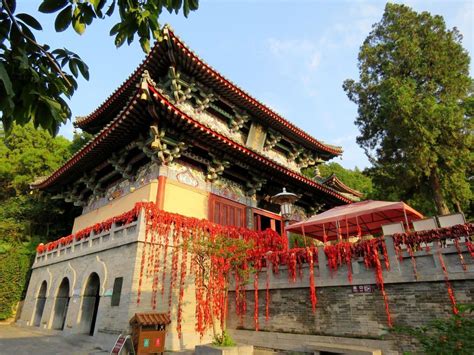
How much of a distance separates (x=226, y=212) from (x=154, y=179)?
2.94 metres

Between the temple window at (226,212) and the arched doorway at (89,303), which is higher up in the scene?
the temple window at (226,212)

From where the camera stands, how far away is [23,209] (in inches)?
723

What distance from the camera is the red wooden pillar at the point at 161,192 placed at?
996cm

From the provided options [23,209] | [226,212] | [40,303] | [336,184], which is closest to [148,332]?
[226,212]

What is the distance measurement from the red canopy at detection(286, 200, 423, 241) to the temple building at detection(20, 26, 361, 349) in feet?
6.64

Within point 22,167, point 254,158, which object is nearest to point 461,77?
point 254,158

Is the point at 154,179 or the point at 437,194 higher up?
the point at 437,194

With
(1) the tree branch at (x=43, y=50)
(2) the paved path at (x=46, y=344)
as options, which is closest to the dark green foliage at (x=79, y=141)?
(2) the paved path at (x=46, y=344)

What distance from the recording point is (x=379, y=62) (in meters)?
16.6

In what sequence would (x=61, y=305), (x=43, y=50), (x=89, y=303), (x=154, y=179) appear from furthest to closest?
(x=61, y=305), (x=154, y=179), (x=89, y=303), (x=43, y=50)

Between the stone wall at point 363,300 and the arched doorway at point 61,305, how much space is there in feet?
23.6

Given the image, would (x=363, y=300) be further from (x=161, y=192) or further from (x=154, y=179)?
(x=154, y=179)

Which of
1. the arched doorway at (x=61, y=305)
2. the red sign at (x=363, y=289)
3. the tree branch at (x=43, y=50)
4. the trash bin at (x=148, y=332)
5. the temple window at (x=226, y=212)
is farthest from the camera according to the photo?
the arched doorway at (x=61, y=305)

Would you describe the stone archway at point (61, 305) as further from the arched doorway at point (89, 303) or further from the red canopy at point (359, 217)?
the red canopy at point (359, 217)
